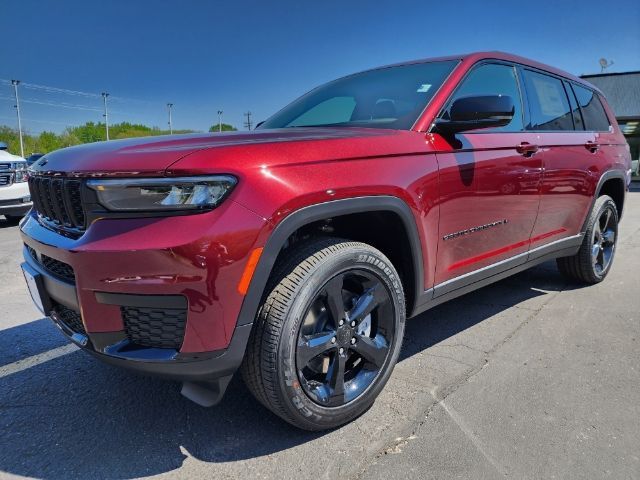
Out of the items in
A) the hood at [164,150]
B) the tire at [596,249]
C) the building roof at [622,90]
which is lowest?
the tire at [596,249]

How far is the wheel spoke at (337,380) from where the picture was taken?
2.05 m

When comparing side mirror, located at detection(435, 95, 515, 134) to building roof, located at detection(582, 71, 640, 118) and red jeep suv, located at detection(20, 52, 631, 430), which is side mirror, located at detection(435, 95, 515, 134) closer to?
red jeep suv, located at detection(20, 52, 631, 430)

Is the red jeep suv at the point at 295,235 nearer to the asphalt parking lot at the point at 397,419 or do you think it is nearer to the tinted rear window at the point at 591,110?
the asphalt parking lot at the point at 397,419

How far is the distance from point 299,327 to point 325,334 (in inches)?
7.6

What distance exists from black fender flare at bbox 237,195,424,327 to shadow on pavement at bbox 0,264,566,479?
678 mm

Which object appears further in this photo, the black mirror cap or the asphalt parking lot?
the black mirror cap

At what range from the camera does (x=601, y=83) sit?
2469 cm

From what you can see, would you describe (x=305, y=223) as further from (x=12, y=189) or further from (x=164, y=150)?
(x=12, y=189)

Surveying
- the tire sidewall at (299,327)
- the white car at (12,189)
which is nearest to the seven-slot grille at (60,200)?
the tire sidewall at (299,327)

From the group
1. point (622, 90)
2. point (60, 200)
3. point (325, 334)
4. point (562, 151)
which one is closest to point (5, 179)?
point (60, 200)

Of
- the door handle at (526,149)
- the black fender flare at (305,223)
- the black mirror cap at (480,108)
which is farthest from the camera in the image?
the door handle at (526,149)

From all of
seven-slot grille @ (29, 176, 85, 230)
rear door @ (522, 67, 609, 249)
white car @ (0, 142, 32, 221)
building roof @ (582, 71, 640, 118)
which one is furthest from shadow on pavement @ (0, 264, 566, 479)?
building roof @ (582, 71, 640, 118)

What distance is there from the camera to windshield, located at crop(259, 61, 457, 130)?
260 cm

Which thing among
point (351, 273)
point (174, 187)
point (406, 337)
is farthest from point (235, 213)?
point (406, 337)
